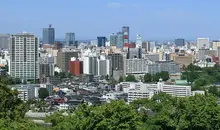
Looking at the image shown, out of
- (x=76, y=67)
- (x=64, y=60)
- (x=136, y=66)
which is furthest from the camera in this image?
(x=64, y=60)

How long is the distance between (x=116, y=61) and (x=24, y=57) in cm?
653

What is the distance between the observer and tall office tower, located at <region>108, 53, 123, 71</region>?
27.5 meters

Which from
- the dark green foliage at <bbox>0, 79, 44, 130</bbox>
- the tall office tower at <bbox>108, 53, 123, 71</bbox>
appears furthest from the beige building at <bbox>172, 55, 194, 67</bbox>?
the dark green foliage at <bbox>0, 79, 44, 130</bbox>

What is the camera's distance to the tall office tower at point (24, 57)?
2255cm

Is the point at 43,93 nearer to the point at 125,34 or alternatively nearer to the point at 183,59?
the point at 183,59

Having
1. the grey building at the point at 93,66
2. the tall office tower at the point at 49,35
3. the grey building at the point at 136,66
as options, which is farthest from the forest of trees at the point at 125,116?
the tall office tower at the point at 49,35

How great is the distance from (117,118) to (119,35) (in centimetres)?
4037

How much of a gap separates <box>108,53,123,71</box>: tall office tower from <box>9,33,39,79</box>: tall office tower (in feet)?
17.8

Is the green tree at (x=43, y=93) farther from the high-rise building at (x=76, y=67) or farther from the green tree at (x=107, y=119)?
the green tree at (x=107, y=119)

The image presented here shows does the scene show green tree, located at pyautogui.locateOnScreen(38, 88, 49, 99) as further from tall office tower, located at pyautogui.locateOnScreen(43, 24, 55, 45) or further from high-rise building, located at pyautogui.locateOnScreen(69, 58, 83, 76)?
tall office tower, located at pyautogui.locateOnScreen(43, 24, 55, 45)

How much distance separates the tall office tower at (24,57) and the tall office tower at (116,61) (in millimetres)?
5429

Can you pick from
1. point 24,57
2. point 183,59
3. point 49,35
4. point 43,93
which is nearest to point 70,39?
point 49,35

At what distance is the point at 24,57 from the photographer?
22.6 m

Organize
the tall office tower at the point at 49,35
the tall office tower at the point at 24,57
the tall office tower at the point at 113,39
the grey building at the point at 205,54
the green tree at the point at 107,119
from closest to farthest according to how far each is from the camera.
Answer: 1. the green tree at the point at 107,119
2. the tall office tower at the point at 24,57
3. the grey building at the point at 205,54
4. the tall office tower at the point at 113,39
5. the tall office tower at the point at 49,35
